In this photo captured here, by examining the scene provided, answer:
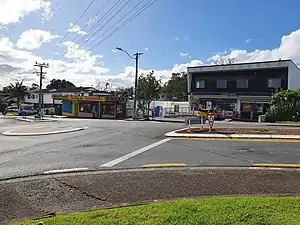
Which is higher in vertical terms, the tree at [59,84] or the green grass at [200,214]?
the tree at [59,84]

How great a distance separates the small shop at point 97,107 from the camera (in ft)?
184

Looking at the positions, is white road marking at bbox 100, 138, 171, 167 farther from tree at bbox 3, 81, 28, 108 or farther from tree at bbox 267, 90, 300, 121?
tree at bbox 3, 81, 28, 108

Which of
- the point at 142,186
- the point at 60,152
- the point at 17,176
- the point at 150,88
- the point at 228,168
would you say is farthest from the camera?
the point at 150,88

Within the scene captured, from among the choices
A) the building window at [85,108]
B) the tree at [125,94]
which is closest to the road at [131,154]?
the building window at [85,108]

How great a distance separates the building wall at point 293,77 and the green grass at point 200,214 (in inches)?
1682

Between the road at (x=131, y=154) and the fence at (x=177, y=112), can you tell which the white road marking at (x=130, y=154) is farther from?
the fence at (x=177, y=112)

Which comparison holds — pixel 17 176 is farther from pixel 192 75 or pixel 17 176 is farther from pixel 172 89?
pixel 172 89

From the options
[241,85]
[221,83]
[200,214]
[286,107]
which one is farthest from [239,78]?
[200,214]

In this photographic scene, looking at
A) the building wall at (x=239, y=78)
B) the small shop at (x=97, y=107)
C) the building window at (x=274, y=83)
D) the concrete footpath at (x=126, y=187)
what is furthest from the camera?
the small shop at (x=97, y=107)

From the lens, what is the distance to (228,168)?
32.1 ft

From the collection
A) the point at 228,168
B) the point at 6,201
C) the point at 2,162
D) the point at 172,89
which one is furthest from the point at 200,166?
the point at 172,89

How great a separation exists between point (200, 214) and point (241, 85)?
152ft

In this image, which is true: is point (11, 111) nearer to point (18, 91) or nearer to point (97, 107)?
point (18, 91)

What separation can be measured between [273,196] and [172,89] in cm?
9613
